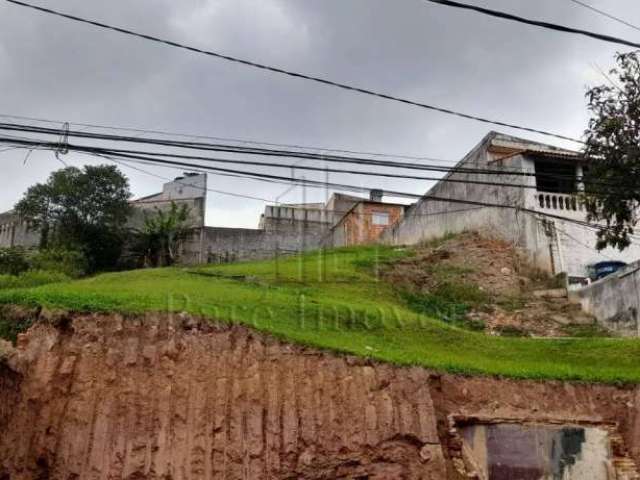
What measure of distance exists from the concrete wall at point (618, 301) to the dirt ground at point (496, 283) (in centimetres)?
37

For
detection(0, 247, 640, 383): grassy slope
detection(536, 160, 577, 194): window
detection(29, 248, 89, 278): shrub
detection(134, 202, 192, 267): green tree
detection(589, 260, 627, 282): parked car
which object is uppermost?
detection(536, 160, 577, 194): window

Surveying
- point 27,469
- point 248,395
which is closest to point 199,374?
point 248,395

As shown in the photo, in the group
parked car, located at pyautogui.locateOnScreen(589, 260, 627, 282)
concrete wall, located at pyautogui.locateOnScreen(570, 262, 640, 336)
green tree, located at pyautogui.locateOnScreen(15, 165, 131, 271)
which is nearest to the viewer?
concrete wall, located at pyautogui.locateOnScreen(570, 262, 640, 336)

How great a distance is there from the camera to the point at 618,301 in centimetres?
1892

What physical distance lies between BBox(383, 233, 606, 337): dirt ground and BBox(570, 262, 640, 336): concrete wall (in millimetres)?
371

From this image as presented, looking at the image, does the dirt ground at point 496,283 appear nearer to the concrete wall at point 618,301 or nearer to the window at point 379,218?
the concrete wall at point 618,301

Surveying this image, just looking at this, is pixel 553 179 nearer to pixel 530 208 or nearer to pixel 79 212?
pixel 530 208

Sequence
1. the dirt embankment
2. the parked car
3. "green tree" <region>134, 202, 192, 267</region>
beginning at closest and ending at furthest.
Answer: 1. the dirt embankment
2. the parked car
3. "green tree" <region>134, 202, 192, 267</region>

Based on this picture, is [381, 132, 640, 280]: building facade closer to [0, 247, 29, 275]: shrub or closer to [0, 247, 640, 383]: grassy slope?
[0, 247, 640, 383]: grassy slope

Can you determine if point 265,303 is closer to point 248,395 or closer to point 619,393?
point 248,395

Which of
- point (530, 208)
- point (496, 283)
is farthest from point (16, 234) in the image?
point (530, 208)

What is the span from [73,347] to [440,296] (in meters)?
12.6

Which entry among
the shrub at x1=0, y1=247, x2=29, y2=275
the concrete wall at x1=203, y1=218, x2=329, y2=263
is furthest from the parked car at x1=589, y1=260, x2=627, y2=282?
the shrub at x1=0, y1=247, x2=29, y2=275

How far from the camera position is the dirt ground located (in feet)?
63.5
